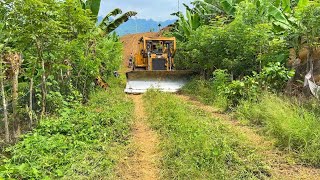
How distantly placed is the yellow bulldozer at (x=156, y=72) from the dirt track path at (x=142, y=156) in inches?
255

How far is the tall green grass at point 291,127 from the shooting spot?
4789mm

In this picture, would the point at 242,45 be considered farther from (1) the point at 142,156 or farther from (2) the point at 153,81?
(1) the point at 142,156

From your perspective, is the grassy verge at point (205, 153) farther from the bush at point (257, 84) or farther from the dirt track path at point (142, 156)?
the bush at point (257, 84)

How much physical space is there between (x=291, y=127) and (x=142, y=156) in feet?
7.65

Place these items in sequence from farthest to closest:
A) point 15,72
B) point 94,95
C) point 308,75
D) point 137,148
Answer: point 94,95
point 308,75
point 15,72
point 137,148

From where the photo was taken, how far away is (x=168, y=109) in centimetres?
855

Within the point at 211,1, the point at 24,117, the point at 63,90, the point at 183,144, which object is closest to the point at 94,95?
the point at 63,90

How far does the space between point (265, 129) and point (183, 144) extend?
5.90 ft

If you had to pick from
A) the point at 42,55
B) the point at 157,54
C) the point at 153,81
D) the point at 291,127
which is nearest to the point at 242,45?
the point at 153,81

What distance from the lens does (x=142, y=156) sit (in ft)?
Answer: 17.8

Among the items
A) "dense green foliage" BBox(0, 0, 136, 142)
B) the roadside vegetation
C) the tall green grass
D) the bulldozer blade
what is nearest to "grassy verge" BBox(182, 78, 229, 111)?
the roadside vegetation

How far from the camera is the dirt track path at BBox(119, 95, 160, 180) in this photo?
15.3ft

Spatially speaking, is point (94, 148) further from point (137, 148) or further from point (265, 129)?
point (265, 129)

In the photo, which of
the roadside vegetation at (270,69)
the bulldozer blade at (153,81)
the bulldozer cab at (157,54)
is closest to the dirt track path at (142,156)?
the roadside vegetation at (270,69)
